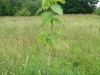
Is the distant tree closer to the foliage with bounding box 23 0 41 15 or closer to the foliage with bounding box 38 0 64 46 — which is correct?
the foliage with bounding box 23 0 41 15

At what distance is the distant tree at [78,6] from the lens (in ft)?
98.6

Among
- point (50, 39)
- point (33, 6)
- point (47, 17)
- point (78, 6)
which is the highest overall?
point (47, 17)

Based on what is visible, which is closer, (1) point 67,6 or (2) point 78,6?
(2) point 78,6

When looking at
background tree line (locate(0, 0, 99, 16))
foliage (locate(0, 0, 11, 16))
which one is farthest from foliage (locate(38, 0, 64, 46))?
background tree line (locate(0, 0, 99, 16))

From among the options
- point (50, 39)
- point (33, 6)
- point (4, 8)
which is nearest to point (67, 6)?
point (33, 6)

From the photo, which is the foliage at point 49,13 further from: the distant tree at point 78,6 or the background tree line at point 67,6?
the distant tree at point 78,6

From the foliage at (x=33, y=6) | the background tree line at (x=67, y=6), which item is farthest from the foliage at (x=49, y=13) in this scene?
the foliage at (x=33, y=6)

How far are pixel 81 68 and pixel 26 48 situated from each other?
5.00 feet

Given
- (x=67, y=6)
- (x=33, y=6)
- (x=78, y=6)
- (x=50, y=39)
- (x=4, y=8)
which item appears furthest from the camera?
(x=67, y=6)

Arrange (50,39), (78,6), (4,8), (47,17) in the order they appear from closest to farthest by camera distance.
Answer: (47,17) → (50,39) → (4,8) → (78,6)

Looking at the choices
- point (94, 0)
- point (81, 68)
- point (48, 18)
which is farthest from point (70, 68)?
point (94, 0)

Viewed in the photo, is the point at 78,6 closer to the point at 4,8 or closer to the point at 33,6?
the point at 33,6

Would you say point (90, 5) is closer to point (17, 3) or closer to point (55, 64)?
point (17, 3)

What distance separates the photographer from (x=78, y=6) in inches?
1192
